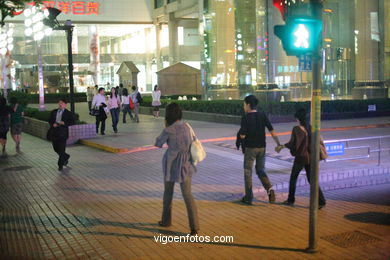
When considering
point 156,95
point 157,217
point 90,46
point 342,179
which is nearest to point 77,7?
point 90,46

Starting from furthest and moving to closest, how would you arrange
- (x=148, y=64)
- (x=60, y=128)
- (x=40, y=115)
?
(x=148, y=64) < (x=40, y=115) < (x=60, y=128)

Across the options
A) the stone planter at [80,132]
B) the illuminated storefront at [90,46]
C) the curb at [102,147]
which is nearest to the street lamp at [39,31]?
the stone planter at [80,132]

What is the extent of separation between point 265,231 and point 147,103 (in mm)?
25276

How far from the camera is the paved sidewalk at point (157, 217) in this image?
611cm

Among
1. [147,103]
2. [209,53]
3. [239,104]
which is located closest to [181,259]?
[239,104]

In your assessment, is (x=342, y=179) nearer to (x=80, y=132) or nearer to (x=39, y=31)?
(x=80, y=132)

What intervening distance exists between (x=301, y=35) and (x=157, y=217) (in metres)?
3.48

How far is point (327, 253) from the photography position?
5.97 metres

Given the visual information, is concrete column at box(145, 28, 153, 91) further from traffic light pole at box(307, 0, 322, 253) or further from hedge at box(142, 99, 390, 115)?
traffic light pole at box(307, 0, 322, 253)

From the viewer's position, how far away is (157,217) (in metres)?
7.59

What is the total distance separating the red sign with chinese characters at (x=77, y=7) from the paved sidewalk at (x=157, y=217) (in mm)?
44854

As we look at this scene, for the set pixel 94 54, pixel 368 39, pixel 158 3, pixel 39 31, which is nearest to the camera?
pixel 39 31

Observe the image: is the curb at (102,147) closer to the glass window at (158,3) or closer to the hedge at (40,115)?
the hedge at (40,115)

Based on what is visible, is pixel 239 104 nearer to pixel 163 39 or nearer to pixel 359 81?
pixel 359 81
